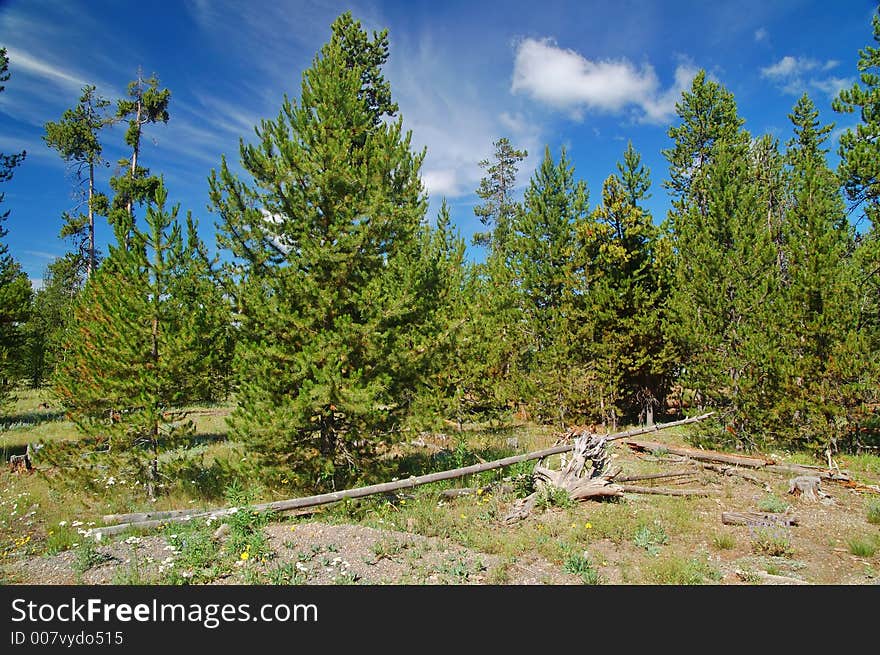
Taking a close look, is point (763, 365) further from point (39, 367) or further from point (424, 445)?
point (39, 367)

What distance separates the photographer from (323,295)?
8.83m

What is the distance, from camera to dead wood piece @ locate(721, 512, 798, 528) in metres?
7.39

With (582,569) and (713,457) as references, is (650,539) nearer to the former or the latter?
(582,569)

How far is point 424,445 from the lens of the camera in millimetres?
16422

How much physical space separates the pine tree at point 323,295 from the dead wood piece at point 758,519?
20.8 ft

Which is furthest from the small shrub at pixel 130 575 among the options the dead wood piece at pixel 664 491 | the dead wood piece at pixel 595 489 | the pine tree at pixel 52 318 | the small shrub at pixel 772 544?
the pine tree at pixel 52 318

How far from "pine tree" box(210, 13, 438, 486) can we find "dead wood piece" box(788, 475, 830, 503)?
8184mm

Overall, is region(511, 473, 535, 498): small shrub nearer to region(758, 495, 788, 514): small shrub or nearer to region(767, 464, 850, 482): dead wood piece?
region(758, 495, 788, 514): small shrub

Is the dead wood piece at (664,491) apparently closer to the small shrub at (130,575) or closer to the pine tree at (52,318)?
the small shrub at (130,575)

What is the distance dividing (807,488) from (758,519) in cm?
274

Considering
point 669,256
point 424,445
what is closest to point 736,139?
point 669,256

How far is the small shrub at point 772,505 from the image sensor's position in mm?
8227

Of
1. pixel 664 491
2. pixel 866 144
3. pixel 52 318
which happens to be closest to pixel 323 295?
pixel 664 491

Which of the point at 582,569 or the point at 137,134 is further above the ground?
the point at 137,134
